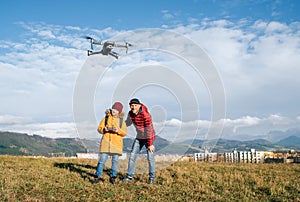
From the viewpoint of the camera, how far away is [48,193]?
7723 mm

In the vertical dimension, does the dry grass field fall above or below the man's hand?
below

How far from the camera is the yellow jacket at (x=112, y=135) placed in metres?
9.51

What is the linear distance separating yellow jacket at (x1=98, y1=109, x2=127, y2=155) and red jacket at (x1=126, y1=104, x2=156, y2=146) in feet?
1.47

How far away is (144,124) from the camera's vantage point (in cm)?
921

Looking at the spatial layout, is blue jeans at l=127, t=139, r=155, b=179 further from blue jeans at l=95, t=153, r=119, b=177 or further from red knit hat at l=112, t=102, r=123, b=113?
red knit hat at l=112, t=102, r=123, b=113

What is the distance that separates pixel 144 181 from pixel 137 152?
881 millimetres

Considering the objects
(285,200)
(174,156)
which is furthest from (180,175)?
(285,200)

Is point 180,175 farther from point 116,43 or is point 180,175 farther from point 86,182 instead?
point 116,43

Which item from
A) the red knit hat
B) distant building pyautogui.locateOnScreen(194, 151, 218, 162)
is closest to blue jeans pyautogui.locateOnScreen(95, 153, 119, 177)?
the red knit hat

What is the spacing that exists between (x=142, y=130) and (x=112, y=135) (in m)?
0.95

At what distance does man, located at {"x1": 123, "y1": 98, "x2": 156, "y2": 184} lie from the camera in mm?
9188

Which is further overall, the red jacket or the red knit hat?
the red knit hat

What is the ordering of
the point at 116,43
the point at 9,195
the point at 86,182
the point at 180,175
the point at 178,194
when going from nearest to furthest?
the point at 9,195 < the point at 178,194 < the point at 86,182 < the point at 180,175 < the point at 116,43

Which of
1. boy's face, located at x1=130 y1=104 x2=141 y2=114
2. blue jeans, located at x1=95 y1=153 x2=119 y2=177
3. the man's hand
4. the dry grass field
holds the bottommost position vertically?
the dry grass field
